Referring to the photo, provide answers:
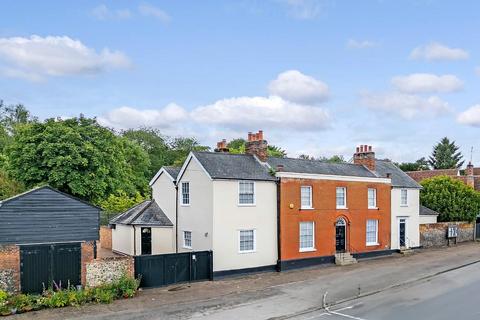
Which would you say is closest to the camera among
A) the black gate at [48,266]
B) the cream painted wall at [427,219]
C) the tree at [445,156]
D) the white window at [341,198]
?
the black gate at [48,266]

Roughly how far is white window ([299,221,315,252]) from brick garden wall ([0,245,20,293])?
18.1 meters

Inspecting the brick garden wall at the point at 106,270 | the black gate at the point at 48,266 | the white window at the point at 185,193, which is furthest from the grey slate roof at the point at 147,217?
the black gate at the point at 48,266

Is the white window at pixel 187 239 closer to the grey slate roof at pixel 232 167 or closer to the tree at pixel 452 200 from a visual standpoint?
the grey slate roof at pixel 232 167

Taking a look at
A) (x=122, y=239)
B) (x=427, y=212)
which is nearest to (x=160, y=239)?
(x=122, y=239)

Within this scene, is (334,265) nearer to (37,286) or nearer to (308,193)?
(308,193)

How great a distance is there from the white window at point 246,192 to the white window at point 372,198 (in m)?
11.8

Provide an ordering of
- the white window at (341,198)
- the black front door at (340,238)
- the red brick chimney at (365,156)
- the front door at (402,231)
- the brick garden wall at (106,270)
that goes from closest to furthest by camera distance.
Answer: the brick garden wall at (106,270) → the black front door at (340,238) → the white window at (341,198) → the red brick chimney at (365,156) → the front door at (402,231)

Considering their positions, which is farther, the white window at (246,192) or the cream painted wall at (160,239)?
the cream painted wall at (160,239)

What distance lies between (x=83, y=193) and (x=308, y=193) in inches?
906

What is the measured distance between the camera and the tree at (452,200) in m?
46.4

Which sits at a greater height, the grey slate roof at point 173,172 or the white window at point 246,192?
the grey slate roof at point 173,172

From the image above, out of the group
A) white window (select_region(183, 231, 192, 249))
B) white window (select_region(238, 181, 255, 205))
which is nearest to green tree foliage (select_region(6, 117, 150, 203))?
white window (select_region(183, 231, 192, 249))

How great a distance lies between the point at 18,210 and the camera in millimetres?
21156

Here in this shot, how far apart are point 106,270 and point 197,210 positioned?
26.2 feet
